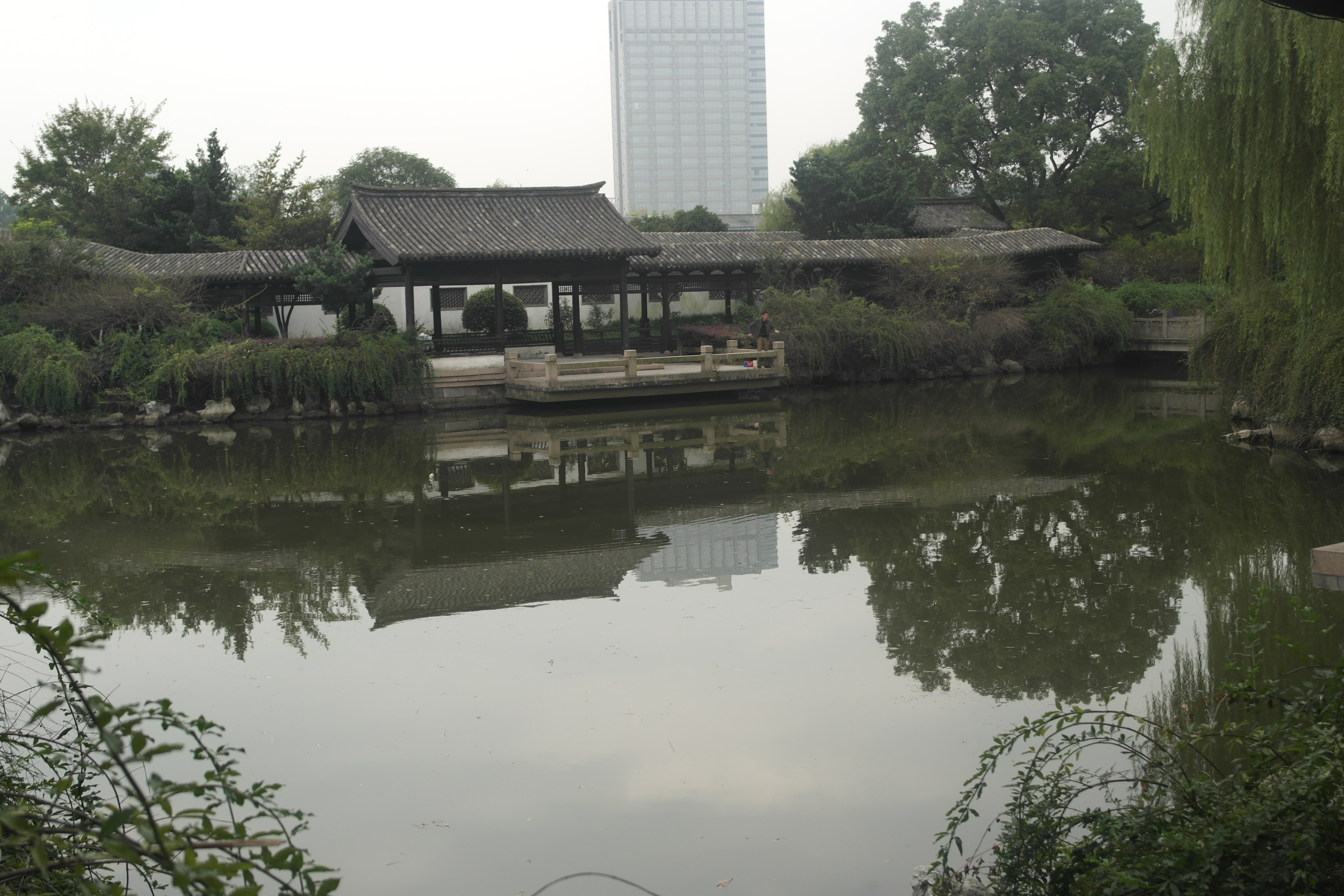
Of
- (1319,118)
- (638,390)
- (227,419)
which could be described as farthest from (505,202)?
(1319,118)

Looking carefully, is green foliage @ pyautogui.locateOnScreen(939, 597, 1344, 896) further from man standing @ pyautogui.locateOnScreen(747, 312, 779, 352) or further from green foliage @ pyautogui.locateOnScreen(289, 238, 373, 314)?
green foliage @ pyautogui.locateOnScreen(289, 238, 373, 314)

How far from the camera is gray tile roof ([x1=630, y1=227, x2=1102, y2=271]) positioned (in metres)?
22.2

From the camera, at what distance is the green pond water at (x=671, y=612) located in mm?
3885

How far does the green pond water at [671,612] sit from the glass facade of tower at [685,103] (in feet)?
305

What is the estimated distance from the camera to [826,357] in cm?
2088

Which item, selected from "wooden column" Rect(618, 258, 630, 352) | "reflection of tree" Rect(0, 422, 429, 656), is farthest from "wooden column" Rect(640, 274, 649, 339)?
"reflection of tree" Rect(0, 422, 429, 656)

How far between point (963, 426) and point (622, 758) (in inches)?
438

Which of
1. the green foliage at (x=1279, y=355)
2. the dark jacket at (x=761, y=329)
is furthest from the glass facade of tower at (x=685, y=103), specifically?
the green foliage at (x=1279, y=355)

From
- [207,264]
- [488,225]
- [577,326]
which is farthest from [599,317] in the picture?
[207,264]

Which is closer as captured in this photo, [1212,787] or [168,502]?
[1212,787]

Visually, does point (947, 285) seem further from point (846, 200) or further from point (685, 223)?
point (685, 223)

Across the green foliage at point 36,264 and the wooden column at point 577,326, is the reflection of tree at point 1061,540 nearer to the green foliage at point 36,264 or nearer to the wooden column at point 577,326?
the wooden column at point 577,326

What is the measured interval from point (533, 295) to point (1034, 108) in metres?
14.5

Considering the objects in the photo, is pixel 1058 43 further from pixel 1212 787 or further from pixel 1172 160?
pixel 1212 787
